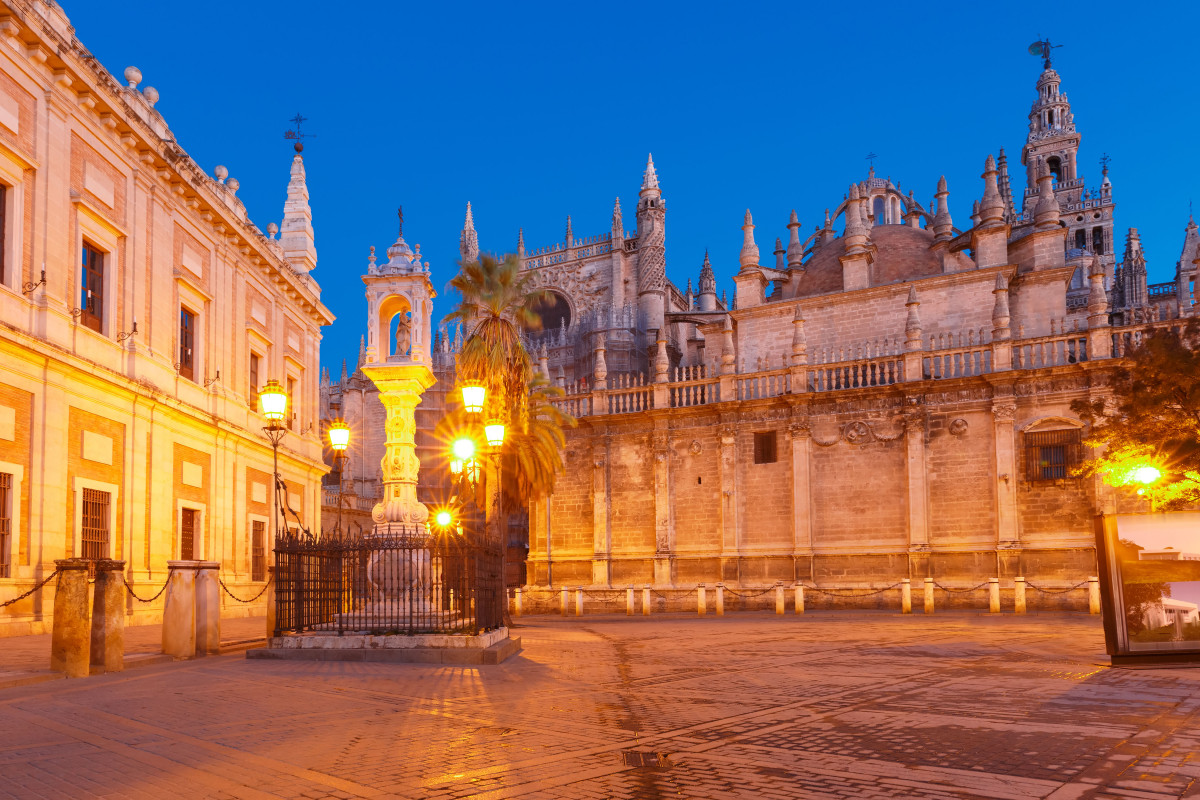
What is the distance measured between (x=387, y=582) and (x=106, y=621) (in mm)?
3882

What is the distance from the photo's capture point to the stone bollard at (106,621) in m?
11.4

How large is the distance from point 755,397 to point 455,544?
20158mm

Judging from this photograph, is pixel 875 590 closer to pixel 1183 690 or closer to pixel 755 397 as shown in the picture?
pixel 755 397

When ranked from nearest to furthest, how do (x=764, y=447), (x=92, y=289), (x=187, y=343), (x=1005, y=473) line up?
1. (x=92, y=289)
2. (x=187, y=343)
3. (x=1005, y=473)
4. (x=764, y=447)

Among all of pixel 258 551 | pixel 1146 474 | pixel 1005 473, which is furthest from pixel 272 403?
pixel 1005 473

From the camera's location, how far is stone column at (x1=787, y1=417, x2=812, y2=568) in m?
30.3

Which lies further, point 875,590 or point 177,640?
point 875,590

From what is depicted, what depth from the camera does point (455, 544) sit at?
527 inches

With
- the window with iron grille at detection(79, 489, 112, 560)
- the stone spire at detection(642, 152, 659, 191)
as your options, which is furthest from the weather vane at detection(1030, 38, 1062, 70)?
the window with iron grille at detection(79, 489, 112, 560)

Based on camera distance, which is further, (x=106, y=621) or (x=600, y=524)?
(x=600, y=524)

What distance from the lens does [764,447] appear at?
3184 centimetres

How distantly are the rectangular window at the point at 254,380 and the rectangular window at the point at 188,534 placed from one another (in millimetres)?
5456

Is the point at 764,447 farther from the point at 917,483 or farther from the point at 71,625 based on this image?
the point at 71,625

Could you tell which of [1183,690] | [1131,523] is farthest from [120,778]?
[1131,523]
